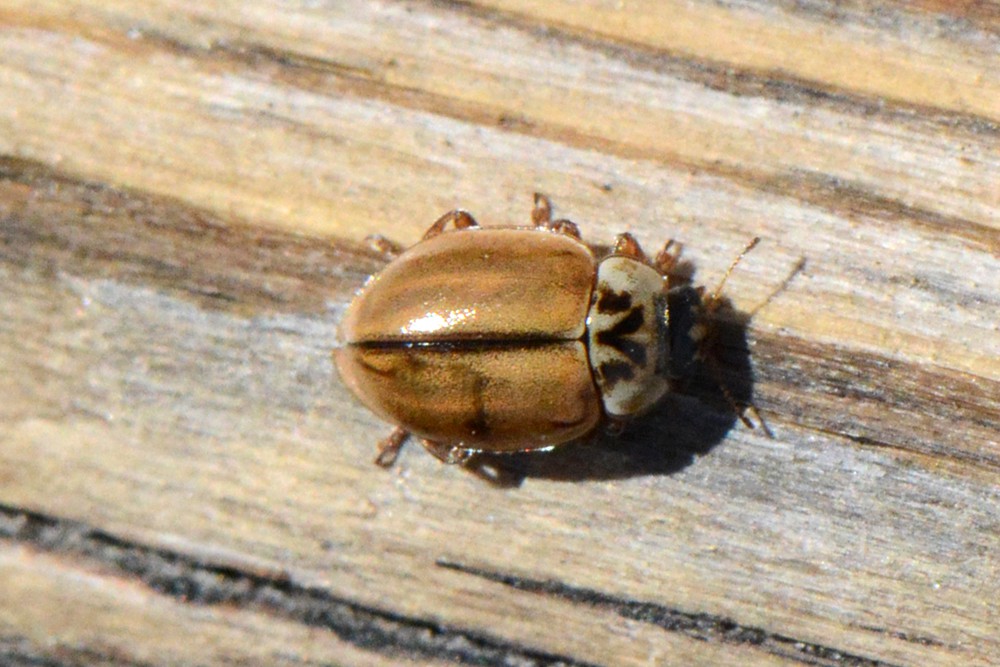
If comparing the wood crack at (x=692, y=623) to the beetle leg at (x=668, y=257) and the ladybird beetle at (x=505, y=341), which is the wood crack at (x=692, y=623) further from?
the beetle leg at (x=668, y=257)

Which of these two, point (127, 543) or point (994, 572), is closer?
point (994, 572)

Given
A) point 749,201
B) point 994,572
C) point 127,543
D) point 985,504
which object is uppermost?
point 749,201

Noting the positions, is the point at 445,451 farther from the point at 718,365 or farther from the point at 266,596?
the point at 718,365

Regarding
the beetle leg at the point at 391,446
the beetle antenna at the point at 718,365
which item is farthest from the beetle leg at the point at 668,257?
the beetle leg at the point at 391,446

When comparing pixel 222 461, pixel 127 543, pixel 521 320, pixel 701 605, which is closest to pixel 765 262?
pixel 521 320

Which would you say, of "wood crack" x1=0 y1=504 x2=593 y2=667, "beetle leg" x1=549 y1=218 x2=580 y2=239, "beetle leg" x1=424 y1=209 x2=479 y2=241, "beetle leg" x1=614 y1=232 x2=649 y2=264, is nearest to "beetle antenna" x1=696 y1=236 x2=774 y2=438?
"beetle leg" x1=614 y1=232 x2=649 y2=264

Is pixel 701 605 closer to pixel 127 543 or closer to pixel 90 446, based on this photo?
pixel 127 543

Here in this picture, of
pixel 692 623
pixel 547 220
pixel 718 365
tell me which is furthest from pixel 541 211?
pixel 692 623

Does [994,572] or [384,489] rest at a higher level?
[994,572]

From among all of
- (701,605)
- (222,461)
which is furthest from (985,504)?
(222,461)
